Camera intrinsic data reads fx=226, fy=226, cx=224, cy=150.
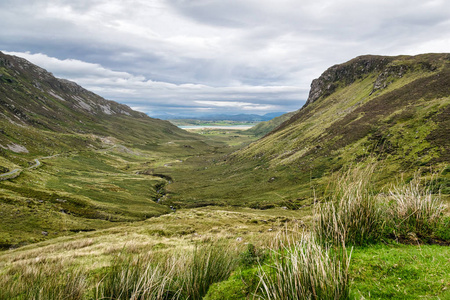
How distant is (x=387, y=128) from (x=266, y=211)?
175ft

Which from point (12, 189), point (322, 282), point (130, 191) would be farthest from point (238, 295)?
point (130, 191)

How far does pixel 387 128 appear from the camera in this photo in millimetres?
78562

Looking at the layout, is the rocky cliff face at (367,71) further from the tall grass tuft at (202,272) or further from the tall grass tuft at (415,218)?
the tall grass tuft at (202,272)

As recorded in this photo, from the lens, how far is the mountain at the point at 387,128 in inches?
2427

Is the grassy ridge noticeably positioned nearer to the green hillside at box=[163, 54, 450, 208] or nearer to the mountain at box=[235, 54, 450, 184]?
the mountain at box=[235, 54, 450, 184]

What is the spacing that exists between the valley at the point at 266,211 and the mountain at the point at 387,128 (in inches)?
25.8

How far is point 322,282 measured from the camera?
5.70m

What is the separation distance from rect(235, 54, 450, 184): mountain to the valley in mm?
656

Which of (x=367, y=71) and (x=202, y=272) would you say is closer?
(x=202, y=272)

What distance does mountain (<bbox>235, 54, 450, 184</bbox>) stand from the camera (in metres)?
61.7

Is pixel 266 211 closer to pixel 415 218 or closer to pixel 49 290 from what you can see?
pixel 415 218

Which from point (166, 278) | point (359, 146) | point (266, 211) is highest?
point (359, 146)

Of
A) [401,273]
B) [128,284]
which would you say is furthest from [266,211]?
[128,284]

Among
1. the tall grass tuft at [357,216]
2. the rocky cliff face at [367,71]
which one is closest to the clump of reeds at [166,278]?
the tall grass tuft at [357,216]
